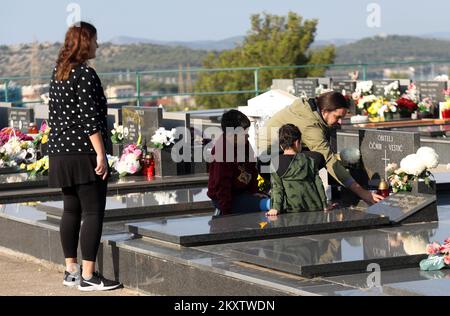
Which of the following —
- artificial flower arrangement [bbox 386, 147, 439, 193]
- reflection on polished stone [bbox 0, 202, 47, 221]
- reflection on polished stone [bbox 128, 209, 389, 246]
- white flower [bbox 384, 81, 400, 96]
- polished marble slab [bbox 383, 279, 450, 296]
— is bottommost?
polished marble slab [bbox 383, 279, 450, 296]

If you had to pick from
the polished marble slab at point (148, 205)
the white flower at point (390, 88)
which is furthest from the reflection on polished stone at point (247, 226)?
the white flower at point (390, 88)

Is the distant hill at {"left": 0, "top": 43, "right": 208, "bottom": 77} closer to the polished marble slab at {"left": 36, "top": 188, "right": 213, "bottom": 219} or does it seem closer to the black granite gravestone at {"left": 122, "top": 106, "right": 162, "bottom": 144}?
the black granite gravestone at {"left": 122, "top": 106, "right": 162, "bottom": 144}

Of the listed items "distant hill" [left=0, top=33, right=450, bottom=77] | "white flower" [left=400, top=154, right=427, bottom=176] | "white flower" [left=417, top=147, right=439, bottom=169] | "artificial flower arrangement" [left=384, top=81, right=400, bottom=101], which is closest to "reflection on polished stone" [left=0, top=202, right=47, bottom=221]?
"white flower" [left=400, top=154, right=427, bottom=176]

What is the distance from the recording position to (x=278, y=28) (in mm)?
66938

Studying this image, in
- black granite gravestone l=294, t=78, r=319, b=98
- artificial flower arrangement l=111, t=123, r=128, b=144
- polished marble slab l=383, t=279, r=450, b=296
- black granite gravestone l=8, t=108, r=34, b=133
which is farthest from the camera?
black granite gravestone l=294, t=78, r=319, b=98

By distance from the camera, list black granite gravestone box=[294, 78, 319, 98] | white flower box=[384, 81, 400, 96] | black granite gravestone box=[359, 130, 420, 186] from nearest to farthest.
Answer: black granite gravestone box=[359, 130, 420, 186] → white flower box=[384, 81, 400, 96] → black granite gravestone box=[294, 78, 319, 98]

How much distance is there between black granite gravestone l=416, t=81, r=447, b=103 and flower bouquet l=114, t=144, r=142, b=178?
10.1 metres

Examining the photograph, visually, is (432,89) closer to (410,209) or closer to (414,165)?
(414,165)

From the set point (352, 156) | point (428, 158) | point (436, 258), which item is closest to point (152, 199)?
point (352, 156)

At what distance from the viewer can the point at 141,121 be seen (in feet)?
45.3

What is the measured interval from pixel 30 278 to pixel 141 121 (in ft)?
16.6

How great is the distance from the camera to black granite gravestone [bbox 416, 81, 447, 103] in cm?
2203

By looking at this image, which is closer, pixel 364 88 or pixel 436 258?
pixel 436 258

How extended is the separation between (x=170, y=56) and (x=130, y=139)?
408ft
